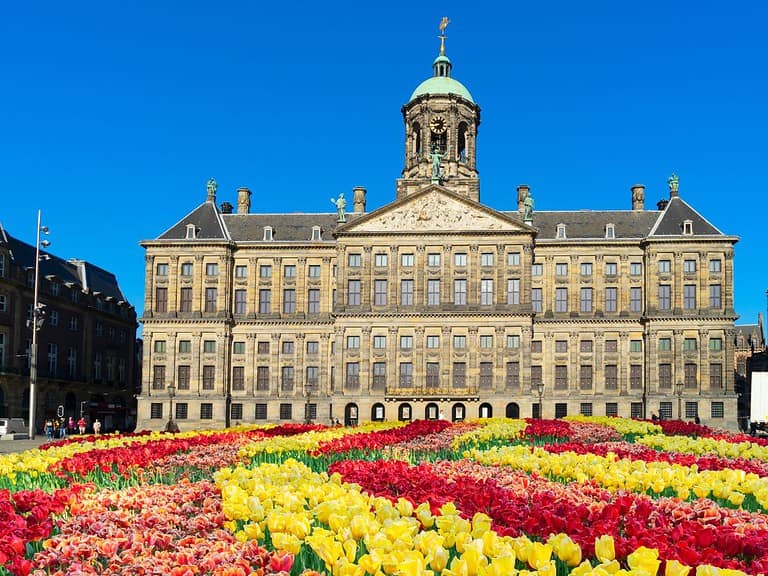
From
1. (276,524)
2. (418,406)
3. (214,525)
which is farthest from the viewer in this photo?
(418,406)

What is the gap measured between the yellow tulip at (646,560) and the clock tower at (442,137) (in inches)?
2841

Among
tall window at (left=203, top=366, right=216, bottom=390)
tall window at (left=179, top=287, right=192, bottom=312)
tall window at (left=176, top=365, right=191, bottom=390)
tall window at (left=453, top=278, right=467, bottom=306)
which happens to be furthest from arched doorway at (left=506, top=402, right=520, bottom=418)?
tall window at (left=179, top=287, right=192, bottom=312)

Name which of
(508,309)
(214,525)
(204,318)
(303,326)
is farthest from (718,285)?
(214,525)

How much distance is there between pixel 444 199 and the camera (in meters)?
72.8

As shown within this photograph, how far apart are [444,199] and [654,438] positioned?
49.3 m

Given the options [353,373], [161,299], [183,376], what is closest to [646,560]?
[353,373]

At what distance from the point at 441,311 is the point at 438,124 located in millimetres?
18564

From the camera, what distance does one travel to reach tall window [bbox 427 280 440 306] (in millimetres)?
73188

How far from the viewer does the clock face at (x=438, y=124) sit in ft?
258

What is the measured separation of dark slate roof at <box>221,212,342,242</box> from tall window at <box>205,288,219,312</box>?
5.35 metres

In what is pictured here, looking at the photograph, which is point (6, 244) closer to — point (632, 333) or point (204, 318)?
point (204, 318)

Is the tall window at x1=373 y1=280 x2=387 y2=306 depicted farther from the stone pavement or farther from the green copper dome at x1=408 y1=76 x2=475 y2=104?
the stone pavement

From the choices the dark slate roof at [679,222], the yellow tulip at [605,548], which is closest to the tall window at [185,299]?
the dark slate roof at [679,222]

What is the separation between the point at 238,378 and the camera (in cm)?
7719
